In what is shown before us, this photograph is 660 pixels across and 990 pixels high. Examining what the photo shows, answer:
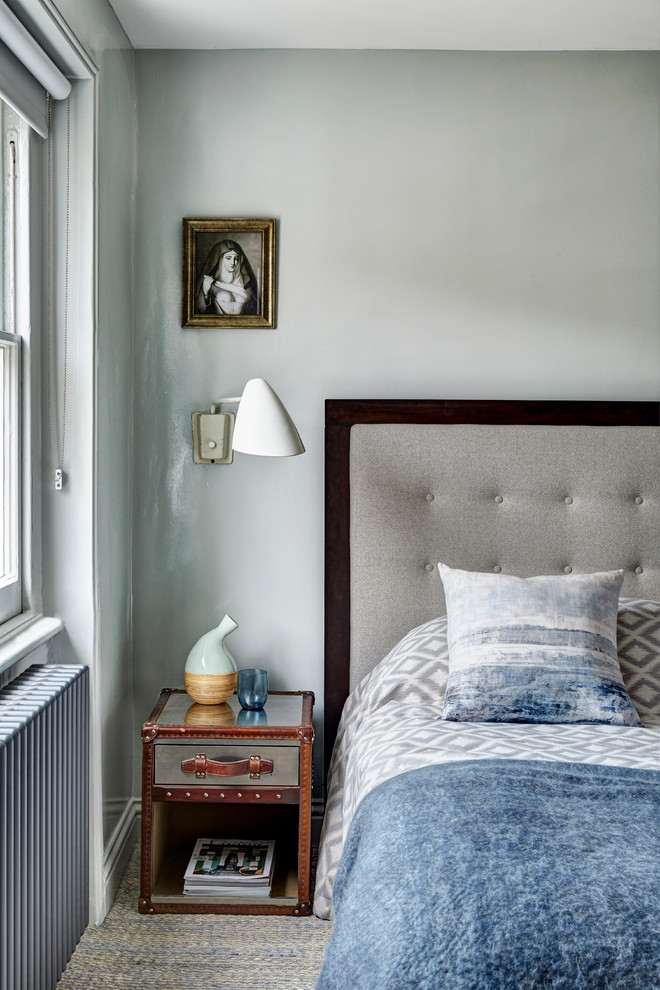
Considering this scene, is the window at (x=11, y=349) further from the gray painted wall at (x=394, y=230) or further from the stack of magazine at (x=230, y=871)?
the stack of magazine at (x=230, y=871)

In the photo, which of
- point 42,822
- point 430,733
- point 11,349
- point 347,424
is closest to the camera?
point 42,822

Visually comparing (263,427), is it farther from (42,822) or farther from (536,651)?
(42,822)

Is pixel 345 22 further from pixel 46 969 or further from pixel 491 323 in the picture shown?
pixel 46 969

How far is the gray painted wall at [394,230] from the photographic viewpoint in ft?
8.41

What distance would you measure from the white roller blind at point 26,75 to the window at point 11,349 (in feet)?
0.24

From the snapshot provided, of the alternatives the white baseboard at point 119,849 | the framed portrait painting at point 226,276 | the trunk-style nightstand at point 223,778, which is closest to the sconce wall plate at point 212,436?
the framed portrait painting at point 226,276

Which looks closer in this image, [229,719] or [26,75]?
[26,75]

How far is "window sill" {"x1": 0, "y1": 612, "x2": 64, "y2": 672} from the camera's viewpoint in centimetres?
178

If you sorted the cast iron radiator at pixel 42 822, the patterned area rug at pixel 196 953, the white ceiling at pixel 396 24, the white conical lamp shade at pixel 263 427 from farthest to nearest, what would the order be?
the white ceiling at pixel 396 24 < the white conical lamp shade at pixel 263 427 < the patterned area rug at pixel 196 953 < the cast iron radiator at pixel 42 822

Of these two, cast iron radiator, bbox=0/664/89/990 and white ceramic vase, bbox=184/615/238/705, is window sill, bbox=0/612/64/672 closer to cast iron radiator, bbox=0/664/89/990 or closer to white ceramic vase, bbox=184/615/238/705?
cast iron radiator, bbox=0/664/89/990

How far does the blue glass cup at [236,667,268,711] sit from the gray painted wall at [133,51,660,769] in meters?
0.54

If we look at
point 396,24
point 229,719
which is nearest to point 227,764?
point 229,719

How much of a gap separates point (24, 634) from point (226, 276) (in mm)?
1289

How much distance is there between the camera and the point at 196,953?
2.02 m
